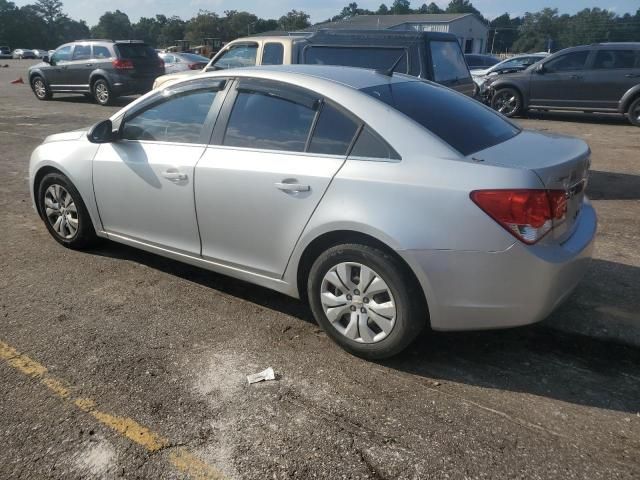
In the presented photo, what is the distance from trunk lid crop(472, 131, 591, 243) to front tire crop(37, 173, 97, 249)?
127 inches

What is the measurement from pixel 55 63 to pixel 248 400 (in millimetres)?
17696

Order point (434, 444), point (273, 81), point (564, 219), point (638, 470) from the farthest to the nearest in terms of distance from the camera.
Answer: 1. point (273, 81)
2. point (564, 219)
3. point (434, 444)
4. point (638, 470)

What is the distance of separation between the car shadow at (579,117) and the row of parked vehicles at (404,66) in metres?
0.86

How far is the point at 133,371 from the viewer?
3.09m

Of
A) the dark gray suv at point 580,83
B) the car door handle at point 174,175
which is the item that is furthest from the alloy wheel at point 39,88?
the car door handle at point 174,175

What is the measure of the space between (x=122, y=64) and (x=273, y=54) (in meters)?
9.45

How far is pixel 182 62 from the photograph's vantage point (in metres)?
20.4

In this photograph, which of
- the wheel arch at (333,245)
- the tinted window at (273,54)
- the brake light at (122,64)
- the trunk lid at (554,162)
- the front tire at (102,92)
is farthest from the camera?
the front tire at (102,92)

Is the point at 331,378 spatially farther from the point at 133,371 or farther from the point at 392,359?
the point at 133,371

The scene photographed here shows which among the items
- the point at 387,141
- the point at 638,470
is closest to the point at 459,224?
the point at 387,141

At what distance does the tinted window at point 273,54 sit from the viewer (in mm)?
8117

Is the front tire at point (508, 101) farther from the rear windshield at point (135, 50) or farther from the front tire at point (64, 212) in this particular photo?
the front tire at point (64, 212)

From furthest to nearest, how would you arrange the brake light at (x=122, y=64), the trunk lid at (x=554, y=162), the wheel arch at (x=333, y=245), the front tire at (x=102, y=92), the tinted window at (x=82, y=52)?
the tinted window at (x=82, y=52) < the front tire at (x=102, y=92) < the brake light at (x=122, y=64) < the wheel arch at (x=333, y=245) < the trunk lid at (x=554, y=162)

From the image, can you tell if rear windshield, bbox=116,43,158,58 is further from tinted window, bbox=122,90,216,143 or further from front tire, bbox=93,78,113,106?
tinted window, bbox=122,90,216,143
